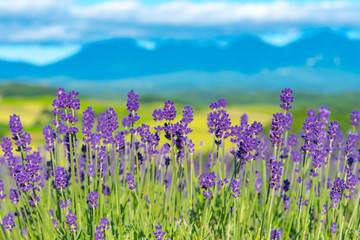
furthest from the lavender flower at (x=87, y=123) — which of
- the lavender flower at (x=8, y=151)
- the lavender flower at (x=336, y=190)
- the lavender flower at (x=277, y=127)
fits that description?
the lavender flower at (x=336, y=190)

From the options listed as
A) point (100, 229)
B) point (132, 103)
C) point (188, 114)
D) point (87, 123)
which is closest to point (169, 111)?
point (132, 103)

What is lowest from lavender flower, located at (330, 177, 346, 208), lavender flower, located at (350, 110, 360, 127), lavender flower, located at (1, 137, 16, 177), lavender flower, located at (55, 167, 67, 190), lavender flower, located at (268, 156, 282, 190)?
lavender flower, located at (330, 177, 346, 208)

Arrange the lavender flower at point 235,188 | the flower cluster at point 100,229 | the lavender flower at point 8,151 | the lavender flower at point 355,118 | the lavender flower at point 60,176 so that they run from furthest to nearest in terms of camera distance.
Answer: the lavender flower at point 355,118
the lavender flower at point 8,151
the lavender flower at point 60,176
the lavender flower at point 235,188
the flower cluster at point 100,229

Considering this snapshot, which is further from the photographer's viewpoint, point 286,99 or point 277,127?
point 286,99

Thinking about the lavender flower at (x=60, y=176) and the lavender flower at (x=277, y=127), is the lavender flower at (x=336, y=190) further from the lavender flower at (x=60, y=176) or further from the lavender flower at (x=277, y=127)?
the lavender flower at (x=60, y=176)

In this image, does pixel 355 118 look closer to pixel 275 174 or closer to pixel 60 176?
pixel 275 174

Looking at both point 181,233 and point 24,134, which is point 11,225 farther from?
point 181,233

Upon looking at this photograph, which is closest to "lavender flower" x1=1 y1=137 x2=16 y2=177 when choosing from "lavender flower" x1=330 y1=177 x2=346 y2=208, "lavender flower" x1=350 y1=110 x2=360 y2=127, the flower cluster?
the flower cluster

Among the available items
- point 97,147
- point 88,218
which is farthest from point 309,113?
point 88,218

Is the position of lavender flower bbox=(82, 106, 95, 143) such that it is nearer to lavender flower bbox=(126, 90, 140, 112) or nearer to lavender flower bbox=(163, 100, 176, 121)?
lavender flower bbox=(126, 90, 140, 112)

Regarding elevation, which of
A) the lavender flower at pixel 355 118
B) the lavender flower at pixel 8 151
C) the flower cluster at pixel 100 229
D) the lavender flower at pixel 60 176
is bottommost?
the flower cluster at pixel 100 229

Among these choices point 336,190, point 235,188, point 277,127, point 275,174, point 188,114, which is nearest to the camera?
point 275,174

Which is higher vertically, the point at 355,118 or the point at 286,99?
the point at 286,99

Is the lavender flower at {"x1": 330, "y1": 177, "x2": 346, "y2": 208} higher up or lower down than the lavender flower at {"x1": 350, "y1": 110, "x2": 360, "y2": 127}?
lower down
